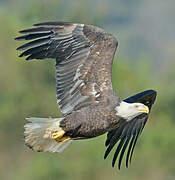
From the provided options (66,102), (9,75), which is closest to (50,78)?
(9,75)

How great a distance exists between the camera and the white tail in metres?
12.0

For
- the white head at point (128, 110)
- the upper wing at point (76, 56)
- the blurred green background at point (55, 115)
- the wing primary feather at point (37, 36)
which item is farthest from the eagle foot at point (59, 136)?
the blurred green background at point (55, 115)

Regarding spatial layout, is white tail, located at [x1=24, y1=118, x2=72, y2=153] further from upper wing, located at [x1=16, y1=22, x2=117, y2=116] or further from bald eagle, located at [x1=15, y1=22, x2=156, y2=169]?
upper wing, located at [x1=16, y1=22, x2=117, y2=116]

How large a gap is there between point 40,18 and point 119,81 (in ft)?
30.9

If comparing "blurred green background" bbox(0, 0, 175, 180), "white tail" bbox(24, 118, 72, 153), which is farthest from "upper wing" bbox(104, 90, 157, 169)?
"blurred green background" bbox(0, 0, 175, 180)

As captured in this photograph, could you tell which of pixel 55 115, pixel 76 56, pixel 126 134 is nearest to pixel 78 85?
pixel 76 56

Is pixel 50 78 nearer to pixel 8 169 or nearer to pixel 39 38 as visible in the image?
pixel 8 169

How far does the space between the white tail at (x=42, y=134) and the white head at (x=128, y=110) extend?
0.86 meters

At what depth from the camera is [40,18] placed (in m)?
37.8

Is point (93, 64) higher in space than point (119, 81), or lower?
higher

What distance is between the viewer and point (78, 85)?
12031 mm

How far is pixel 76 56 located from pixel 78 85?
0.40 m

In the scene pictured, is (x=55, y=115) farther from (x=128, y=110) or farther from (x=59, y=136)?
(x=128, y=110)

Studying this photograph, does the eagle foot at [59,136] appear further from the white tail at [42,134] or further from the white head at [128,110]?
the white head at [128,110]
